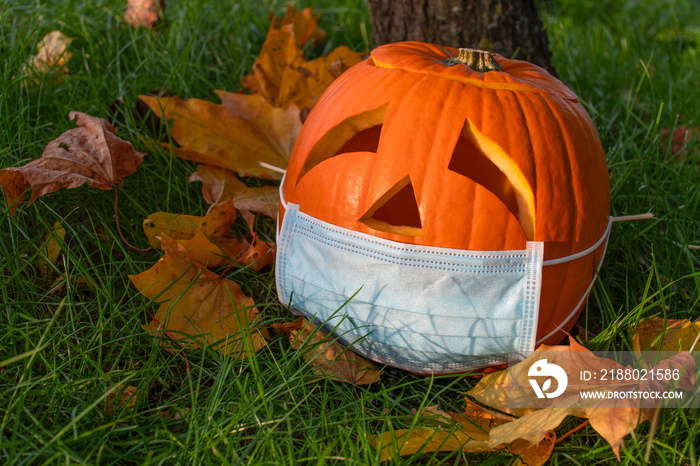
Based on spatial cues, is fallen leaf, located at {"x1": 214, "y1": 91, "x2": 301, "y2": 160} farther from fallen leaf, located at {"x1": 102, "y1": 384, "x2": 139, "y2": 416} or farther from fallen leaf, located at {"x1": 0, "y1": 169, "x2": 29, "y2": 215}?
fallen leaf, located at {"x1": 102, "y1": 384, "x2": 139, "y2": 416}

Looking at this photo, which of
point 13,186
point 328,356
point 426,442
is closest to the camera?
point 426,442

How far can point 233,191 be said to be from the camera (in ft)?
6.69

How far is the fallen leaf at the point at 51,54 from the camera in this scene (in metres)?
2.28

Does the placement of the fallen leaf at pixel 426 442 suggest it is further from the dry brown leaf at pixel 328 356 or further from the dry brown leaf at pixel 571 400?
the dry brown leaf at pixel 328 356

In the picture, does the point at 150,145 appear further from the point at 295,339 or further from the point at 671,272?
the point at 671,272

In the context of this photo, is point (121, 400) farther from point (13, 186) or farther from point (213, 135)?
point (213, 135)

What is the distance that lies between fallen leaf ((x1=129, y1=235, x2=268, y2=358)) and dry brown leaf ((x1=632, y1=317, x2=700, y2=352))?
40.1 inches

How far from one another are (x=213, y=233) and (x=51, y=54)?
1280 millimetres

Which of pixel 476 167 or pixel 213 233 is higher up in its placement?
pixel 476 167

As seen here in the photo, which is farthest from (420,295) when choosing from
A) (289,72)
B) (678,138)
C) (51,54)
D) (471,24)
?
(51,54)

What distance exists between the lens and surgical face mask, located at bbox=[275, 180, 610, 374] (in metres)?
1.40

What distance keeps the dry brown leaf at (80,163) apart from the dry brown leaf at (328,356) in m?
0.74

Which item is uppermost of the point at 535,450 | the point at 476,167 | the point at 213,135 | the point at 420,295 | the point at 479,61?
the point at 479,61

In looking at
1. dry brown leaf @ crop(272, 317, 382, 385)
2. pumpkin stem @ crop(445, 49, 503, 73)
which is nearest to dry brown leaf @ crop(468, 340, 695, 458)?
dry brown leaf @ crop(272, 317, 382, 385)
